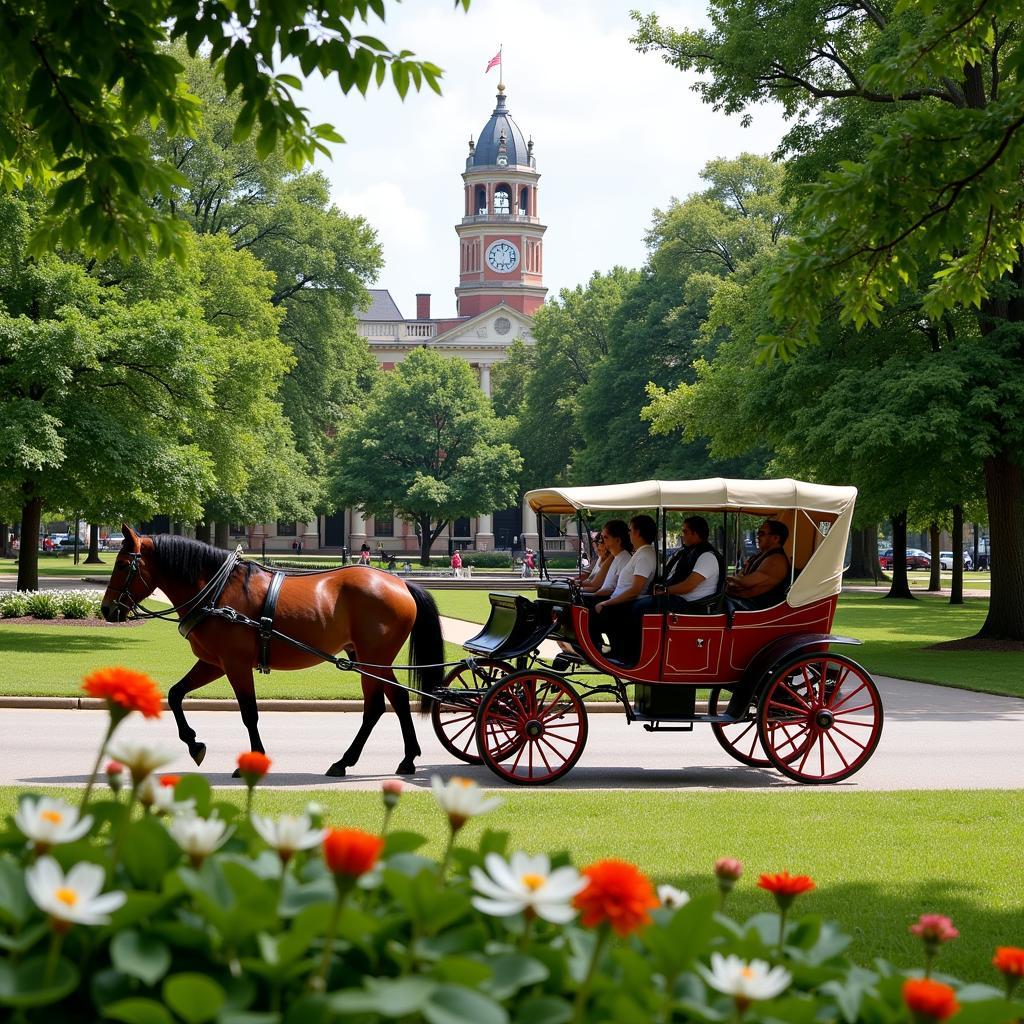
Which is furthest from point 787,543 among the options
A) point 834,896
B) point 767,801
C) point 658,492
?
point 834,896

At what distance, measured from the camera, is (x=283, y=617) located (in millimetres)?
10484

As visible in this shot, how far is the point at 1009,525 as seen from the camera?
23.4 metres

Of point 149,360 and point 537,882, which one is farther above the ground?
point 149,360

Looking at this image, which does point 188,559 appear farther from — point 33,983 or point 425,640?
point 33,983

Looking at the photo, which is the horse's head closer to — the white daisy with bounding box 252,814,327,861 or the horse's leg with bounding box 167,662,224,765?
the horse's leg with bounding box 167,662,224,765

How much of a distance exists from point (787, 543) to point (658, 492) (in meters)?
1.39

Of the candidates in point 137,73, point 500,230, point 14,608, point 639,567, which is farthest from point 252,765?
point 500,230

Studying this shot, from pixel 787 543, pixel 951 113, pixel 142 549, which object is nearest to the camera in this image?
pixel 951 113

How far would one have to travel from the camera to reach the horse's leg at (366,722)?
10352mm

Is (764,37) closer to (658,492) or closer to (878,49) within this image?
(878,49)

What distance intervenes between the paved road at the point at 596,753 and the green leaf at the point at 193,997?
7.94 meters

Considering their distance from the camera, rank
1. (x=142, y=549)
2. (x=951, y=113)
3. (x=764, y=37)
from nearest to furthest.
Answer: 1. (x=951, y=113)
2. (x=142, y=549)
3. (x=764, y=37)

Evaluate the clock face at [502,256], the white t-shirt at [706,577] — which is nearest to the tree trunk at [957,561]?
the white t-shirt at [706,577]

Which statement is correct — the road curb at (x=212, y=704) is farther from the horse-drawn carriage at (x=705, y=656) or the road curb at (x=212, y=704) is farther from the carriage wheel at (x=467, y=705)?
the horse-drawn carriage at (x=705, y=656)
